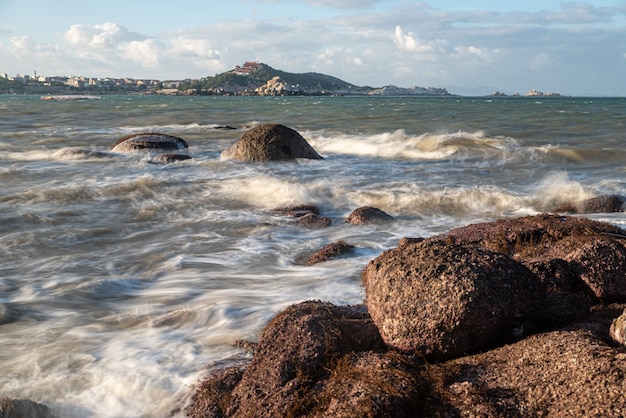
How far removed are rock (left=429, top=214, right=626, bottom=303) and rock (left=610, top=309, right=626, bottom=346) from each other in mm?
669

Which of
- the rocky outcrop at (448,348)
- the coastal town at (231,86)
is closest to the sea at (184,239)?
the rocky outcrop at (448,348)

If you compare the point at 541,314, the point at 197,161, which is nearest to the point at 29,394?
the point at 541,314

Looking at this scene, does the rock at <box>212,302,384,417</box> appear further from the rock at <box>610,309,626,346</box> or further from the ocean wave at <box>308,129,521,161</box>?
the ocean wave at <box>308,129,521,161</box>

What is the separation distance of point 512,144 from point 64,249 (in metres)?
16.0

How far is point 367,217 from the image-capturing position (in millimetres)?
8781

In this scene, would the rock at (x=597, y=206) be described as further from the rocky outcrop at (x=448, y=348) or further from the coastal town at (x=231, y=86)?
the coastal town at (x=231, y=86)

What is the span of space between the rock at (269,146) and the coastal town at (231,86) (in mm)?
128848

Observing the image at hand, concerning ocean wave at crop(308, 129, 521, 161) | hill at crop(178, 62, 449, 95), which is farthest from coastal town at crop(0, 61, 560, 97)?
ocean wave at crop(308, 129, 521, 161)

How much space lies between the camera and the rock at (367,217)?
8.71 meters

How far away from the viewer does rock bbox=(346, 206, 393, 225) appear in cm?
871

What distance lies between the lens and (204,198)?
11.0m

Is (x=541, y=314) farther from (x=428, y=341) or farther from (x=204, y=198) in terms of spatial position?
(x=204, y=198)

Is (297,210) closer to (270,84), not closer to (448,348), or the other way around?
(448,348)

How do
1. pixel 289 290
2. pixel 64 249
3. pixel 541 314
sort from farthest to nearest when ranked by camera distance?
pixel 64 249 → pixel 289 290 → pixel 541 314
